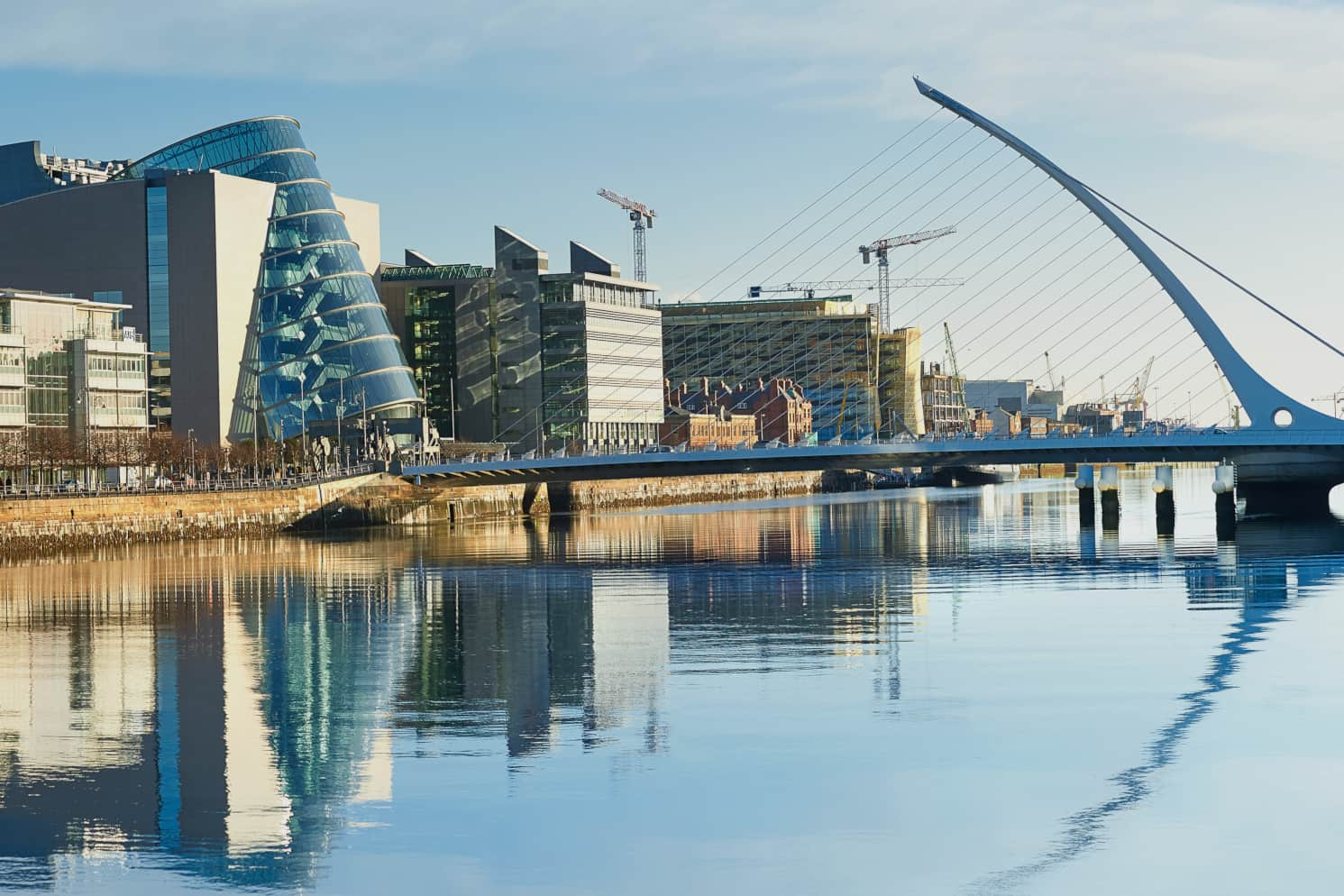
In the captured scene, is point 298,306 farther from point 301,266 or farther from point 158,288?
point 158,288

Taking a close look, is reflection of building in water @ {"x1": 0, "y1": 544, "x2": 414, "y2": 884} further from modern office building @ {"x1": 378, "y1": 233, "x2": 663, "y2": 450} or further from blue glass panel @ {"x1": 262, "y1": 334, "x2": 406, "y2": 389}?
modern office building @ {"x1": 378, "y1": 233, "x2": 663, "y2": 450}

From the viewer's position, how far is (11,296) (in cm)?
8112

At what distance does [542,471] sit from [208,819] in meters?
58.3

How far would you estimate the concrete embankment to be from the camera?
6238cm

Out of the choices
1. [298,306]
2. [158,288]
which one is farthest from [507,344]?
[158,288]

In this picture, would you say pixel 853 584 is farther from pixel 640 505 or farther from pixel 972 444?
pixel 640 505

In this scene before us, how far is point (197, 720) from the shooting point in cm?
2384

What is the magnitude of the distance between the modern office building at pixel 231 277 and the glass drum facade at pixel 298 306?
0.08 meters

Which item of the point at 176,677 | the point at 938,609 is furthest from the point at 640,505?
the point at 176,677

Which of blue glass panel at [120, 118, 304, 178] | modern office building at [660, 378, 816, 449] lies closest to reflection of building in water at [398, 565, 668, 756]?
blue glass panel at [120, 118, 304, 178]

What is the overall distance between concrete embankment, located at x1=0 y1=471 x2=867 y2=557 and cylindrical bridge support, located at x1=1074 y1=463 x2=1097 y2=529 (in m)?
27.9

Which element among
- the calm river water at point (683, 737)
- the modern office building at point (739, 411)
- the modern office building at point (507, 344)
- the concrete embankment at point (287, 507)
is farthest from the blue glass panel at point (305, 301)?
the calm river water at point (683, 737)

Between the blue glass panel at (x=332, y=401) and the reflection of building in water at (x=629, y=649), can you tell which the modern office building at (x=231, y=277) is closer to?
the blue glass panel at (x=332, y=401)

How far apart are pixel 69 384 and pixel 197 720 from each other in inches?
2525
